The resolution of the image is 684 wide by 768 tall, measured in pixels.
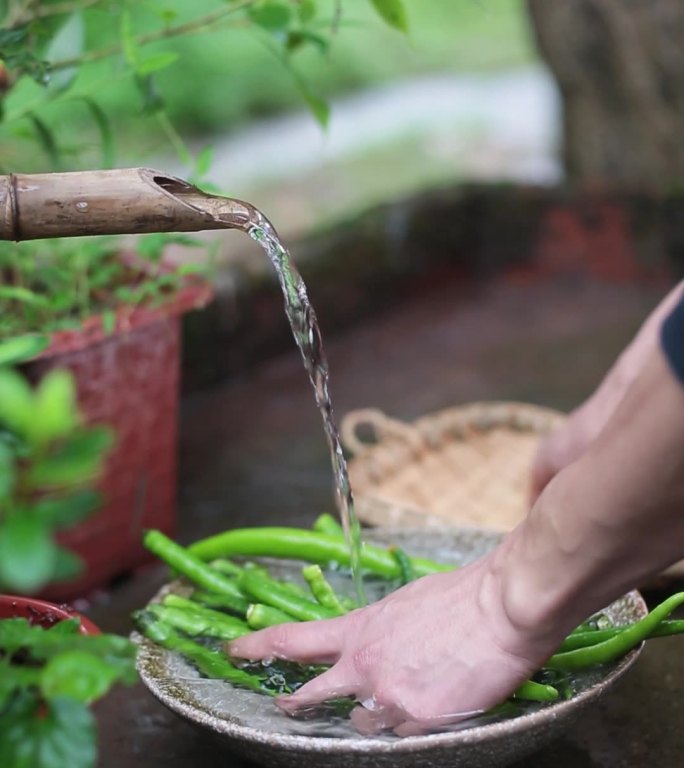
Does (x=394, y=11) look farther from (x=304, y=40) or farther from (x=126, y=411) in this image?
(x=126, y=411)

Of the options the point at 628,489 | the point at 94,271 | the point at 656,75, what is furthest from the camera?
the point at 656,75

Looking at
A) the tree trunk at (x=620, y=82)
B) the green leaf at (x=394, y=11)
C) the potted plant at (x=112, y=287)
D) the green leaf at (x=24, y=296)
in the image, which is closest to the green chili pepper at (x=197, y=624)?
the potted plant at (x=112, y=287)

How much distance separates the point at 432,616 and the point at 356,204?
11.4ft

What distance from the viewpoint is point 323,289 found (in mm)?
4352

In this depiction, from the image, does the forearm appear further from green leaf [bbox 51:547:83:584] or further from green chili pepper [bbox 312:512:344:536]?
green chili pepper [bbox 312:512:344:536]

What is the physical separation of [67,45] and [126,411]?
734mm

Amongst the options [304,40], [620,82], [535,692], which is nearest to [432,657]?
[535,692]

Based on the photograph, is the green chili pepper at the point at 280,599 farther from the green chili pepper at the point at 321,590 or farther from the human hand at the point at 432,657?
the human hand at the point at 432,657

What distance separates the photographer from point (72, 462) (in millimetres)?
906

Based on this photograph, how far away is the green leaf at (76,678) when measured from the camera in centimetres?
102

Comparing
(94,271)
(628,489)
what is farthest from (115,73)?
(628,489)

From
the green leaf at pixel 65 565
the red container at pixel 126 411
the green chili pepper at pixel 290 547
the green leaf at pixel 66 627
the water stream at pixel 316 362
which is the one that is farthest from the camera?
the red container at pixel 126 411

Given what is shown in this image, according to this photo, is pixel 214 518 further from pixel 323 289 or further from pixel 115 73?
pixel 323 289

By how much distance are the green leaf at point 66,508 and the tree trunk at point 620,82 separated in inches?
158
